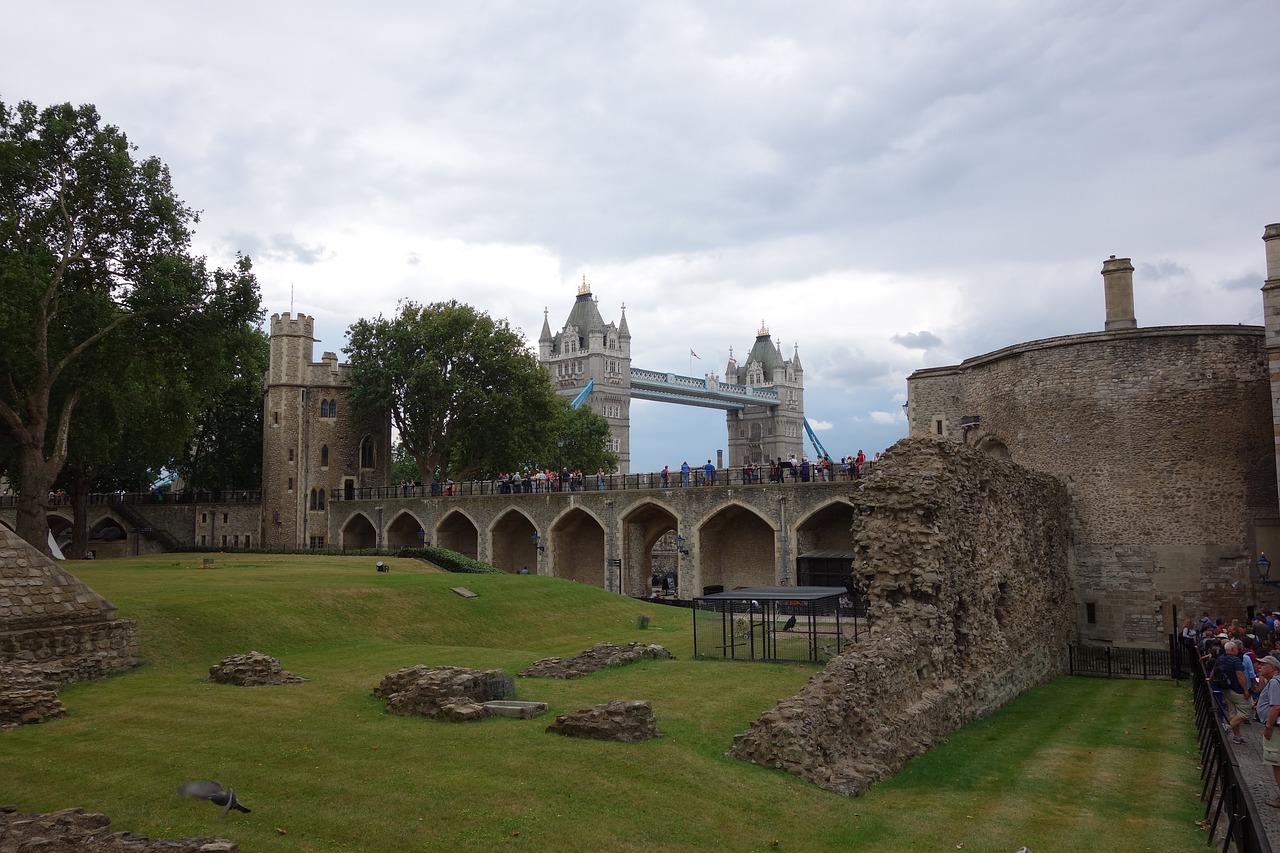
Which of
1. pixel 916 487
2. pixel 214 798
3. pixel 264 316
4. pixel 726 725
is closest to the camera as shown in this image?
pixel 214 798

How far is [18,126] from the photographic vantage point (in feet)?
81.5

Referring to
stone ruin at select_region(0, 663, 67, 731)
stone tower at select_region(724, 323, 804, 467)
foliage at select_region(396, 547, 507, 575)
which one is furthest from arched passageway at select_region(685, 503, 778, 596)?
stone tower at select_region(724, 323, 804, 467)

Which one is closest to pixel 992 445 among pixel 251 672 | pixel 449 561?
pixel 449 561

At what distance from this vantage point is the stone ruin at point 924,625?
37.3ft

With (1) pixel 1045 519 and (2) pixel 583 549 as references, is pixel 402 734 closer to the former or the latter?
(1) pixel 1045 519

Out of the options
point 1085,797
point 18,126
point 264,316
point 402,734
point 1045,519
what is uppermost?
point 18,126

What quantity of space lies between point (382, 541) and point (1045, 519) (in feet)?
119

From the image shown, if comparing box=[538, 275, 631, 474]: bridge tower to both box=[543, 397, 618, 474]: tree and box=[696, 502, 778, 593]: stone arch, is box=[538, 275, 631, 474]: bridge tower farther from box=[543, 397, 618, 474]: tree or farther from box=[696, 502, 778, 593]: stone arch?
box=[696, 502, 778, 593]: stone arch

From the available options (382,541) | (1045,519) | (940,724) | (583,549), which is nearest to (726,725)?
(940,724)

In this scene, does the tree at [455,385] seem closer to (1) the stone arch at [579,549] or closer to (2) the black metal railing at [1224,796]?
(1) the stone arch at [579,549]

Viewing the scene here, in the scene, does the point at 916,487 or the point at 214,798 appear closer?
the point at 214,798

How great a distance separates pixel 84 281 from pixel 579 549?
25.1m

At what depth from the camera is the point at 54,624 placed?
15008mm

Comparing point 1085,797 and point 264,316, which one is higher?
point 264,316
